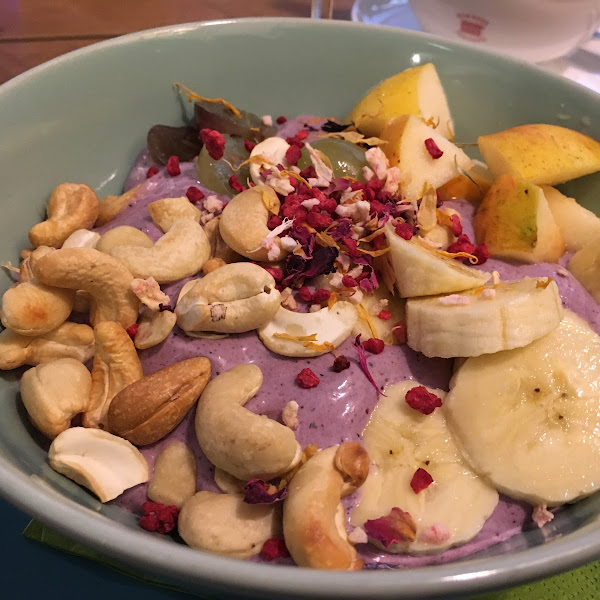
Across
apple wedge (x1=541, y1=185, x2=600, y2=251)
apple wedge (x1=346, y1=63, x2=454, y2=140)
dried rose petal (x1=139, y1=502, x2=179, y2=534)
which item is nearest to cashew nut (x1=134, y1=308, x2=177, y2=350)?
dried rose petal (x1=139, y1=502, x2=179, y2=534)

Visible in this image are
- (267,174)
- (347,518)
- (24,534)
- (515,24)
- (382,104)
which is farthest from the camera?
(515,24)

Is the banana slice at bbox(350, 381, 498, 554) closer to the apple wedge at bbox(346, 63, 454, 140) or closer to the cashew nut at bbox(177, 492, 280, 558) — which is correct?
the cashew nut at bbox(177, 492, 280, 558)

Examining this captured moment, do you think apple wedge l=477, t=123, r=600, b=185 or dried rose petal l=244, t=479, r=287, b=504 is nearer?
dried rose petal l=244, t=479, r=287, b=504

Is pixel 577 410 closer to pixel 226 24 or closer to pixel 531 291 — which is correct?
pixel 531 291

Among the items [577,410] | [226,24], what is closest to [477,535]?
[577,410]

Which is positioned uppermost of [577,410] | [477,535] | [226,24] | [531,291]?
[226,24]

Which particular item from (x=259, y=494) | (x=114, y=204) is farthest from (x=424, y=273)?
(x=114, y=204)
